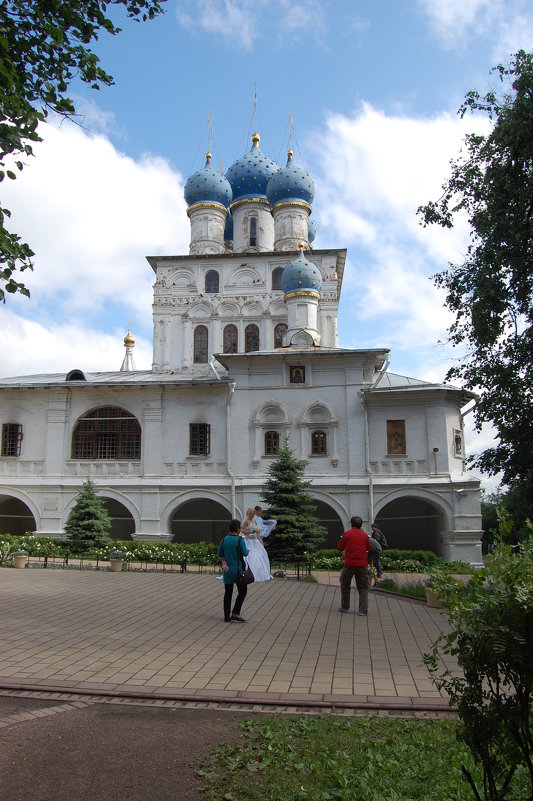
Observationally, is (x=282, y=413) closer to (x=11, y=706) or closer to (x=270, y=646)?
(x=270, y=646)

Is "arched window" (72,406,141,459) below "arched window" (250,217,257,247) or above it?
below

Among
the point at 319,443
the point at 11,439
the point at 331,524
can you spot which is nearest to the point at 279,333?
the point at 319,443

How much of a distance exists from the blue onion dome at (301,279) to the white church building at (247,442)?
5 cm

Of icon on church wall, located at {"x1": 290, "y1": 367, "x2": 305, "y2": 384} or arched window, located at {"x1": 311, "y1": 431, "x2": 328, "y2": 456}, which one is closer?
arched window, located at {"x1": 311, "y1": 431, "x2": 328, "y2": 456}

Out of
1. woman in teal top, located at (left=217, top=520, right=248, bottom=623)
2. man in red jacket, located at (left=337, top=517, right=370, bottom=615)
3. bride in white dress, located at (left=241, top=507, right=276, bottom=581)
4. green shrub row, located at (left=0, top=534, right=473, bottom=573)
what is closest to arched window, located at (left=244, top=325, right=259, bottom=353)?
green shrub row, located at (left=0, top=534, right=473, bottom=573)

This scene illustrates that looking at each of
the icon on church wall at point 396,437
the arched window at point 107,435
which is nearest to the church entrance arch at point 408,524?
the icon on church wall at point 396,437

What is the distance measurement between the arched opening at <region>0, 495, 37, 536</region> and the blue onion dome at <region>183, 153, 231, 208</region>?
16.2 metres

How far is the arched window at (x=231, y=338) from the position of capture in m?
29.3

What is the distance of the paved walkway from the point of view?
603 centimetres

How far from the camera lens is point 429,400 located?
22.5 meters

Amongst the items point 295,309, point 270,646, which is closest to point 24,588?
point 270,646

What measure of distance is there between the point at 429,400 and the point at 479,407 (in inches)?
328

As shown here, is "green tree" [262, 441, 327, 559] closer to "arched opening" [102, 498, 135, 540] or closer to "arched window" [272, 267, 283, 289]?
"arched opening" [102, 498, 135, 540]

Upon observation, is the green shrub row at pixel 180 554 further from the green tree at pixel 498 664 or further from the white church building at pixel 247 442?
the green tree at pixel 498 664
